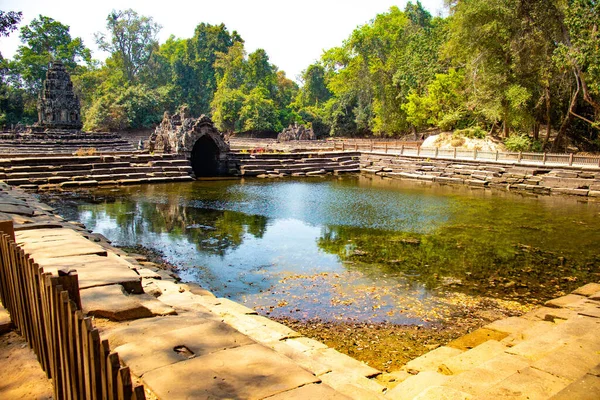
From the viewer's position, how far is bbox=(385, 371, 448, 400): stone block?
3.98 metres

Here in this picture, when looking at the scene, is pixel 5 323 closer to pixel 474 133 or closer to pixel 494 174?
pixel 494 174

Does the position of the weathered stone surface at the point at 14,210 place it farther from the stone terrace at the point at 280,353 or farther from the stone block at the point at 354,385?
the stone block at the point at 354,385

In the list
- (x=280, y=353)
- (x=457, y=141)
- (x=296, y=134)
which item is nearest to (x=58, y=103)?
(x=296, y=134)

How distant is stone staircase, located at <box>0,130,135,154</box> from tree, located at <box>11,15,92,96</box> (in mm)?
31023

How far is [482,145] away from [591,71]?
10.9 meters

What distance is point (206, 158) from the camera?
94.1 feet

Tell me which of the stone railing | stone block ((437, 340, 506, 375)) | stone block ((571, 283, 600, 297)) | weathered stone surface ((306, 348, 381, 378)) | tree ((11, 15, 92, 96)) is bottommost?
stone block ((571, 283, 600, 297))

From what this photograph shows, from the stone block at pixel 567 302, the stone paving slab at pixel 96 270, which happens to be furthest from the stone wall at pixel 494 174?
the stone paving slab at pixel 96 270

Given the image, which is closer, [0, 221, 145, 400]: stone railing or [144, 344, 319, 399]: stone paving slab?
[0, 221, 145, 400]: stone railing

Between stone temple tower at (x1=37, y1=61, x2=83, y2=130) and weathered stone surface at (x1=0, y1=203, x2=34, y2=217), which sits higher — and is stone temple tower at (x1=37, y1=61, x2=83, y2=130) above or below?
above

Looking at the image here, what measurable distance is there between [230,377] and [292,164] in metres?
26.3

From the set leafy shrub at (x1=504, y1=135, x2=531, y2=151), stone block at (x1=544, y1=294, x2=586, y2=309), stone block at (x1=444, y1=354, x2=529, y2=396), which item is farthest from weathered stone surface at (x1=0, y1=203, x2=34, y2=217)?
leafy shrub at (x1=504, y1=135, x2=531, y2=151)

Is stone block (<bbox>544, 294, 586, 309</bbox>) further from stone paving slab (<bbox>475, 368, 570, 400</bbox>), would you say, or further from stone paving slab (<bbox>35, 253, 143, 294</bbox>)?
stone paving slab (<bbox>35, 253, 143, 294</bbox>)

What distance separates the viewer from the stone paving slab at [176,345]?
3.14m
